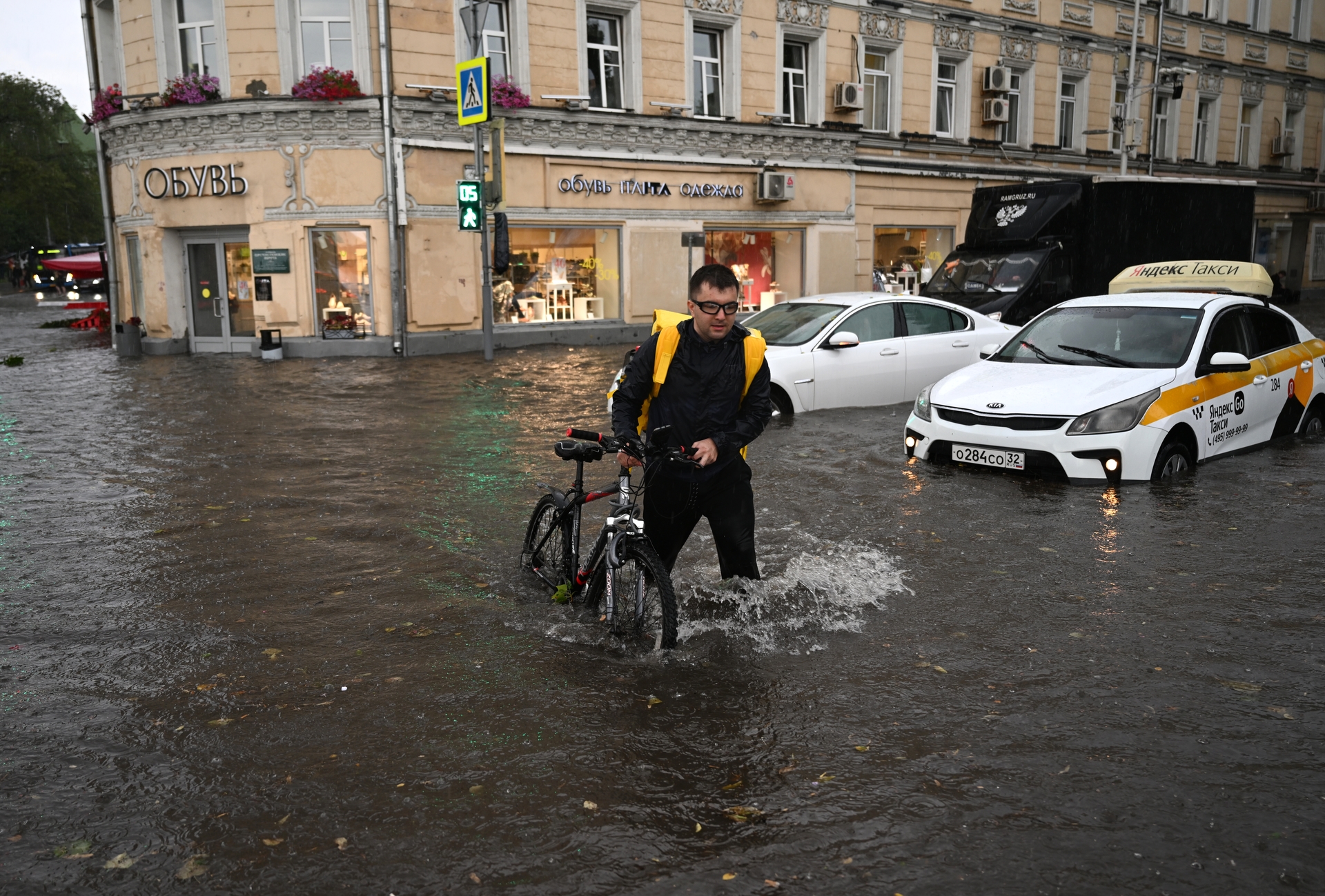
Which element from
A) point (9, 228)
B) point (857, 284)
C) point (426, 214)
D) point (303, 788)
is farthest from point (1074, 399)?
point (9, 228)

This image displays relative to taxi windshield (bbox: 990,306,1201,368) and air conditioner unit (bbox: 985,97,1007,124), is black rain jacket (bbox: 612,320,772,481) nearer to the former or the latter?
taxi windshield (bbox: 990,306,1201,368)

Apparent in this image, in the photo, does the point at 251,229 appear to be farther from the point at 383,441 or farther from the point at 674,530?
the point at 674,530

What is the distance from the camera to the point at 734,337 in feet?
16.7

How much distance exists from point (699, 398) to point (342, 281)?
1780 cm

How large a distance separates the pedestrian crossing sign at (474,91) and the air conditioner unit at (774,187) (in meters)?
8.40

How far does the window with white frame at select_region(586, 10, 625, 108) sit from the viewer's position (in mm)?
23453

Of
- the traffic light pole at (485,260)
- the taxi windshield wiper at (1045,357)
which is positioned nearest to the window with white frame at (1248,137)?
the traffic light pole at (485,260)

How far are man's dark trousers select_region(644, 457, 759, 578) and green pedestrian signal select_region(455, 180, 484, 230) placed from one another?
15065 millimetres

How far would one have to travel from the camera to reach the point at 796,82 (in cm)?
2675

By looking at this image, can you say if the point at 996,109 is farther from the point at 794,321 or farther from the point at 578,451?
the point at 578,451

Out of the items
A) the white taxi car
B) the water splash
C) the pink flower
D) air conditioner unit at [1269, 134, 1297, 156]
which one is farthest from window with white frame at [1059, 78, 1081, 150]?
the water splash

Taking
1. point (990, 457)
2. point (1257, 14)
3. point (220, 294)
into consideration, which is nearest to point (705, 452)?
point (990, 457)

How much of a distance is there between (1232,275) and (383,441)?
10.4 m

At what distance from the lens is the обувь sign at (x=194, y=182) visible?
20.9 m
